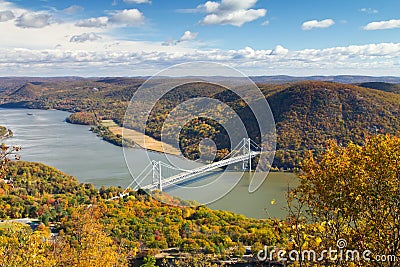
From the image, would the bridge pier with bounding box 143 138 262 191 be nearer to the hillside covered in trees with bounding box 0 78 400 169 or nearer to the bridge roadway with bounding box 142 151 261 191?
the bridge roadway with bounding box 142 151 261 191

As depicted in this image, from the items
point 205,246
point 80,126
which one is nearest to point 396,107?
point 205,246

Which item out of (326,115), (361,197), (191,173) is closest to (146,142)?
(191,173)

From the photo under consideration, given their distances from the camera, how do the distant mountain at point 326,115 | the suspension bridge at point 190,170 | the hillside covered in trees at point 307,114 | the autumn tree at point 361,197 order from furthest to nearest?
the distant mountain at point 326,115 < the hillside covered in trees at point 307,114 < the suspension bridge at point 190,170 < the autumn tree at point 361,197

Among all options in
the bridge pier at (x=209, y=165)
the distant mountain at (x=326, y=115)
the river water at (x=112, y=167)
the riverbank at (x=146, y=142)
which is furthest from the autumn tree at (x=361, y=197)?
the distant mountain at (x=326, y=115)

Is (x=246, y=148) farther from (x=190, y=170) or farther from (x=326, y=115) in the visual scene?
(x=190, y=170)

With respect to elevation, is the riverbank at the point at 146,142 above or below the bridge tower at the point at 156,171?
above

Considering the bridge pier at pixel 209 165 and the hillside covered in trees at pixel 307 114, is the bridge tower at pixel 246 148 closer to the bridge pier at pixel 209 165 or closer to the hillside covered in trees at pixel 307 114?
the bridge pier at pixel 209 165

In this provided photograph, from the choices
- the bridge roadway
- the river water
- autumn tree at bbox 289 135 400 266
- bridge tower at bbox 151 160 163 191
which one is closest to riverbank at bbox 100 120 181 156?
the river water

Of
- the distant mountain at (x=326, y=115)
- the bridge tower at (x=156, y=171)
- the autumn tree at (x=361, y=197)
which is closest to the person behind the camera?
the autumn tree at (x=361, y=197)
